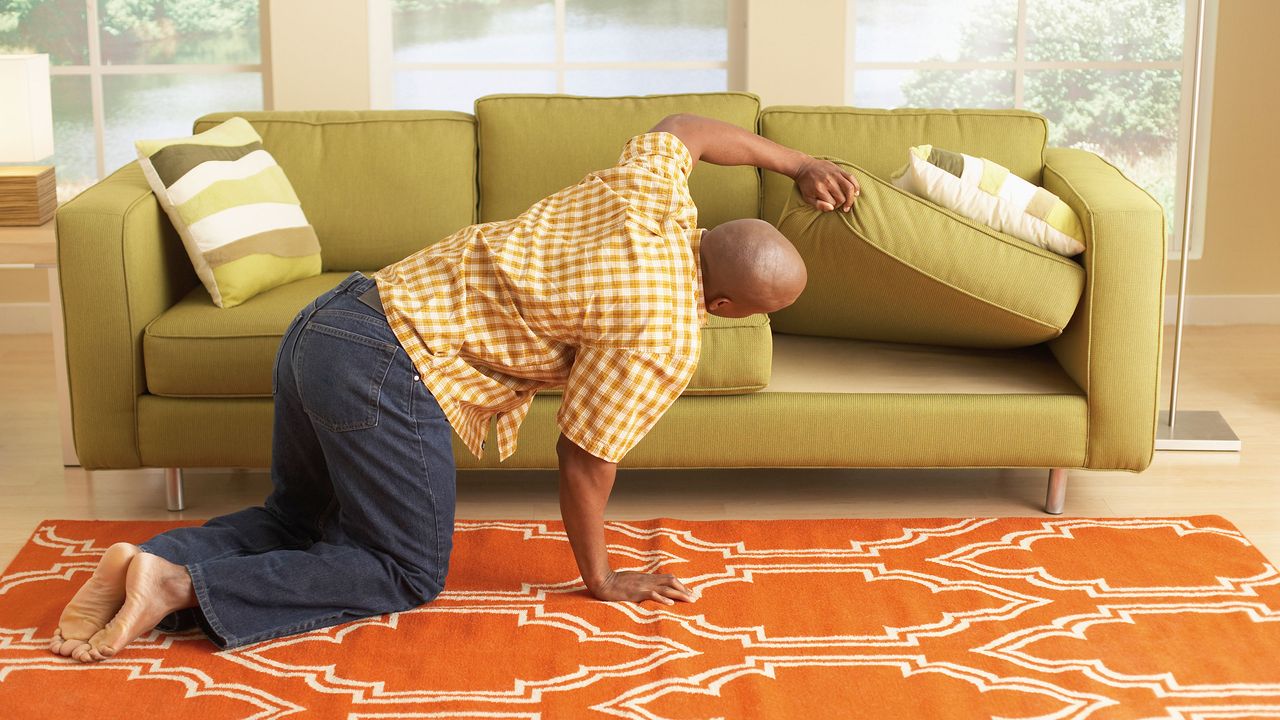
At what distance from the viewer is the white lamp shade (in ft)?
10.9

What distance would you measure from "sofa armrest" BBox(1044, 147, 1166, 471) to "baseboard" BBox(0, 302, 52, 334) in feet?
10.8

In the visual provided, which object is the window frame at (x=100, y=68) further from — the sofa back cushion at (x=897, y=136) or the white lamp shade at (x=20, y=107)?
the sofa back cushion at (x=897, y=136)

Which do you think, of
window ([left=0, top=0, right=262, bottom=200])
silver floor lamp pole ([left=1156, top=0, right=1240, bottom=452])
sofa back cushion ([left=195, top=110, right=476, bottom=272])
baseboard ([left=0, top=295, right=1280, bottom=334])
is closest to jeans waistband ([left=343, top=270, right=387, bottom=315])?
sofa back cushion ([left=195, top=110, right=476, bottom=272])

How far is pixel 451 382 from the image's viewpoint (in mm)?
2133

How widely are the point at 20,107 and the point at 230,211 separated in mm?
808

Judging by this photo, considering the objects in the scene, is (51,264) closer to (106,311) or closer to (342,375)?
(106,311)

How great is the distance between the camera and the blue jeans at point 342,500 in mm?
2105

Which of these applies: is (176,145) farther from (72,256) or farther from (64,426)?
(64,426)

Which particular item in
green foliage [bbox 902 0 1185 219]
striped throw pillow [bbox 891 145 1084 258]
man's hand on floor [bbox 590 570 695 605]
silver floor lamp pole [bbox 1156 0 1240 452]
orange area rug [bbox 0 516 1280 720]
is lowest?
orange area rug [bbox 0 516 1280 720]

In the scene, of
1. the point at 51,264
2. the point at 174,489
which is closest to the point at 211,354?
the point at 174,489

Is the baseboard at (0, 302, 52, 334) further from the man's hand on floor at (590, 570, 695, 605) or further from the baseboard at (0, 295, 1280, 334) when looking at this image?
the baseboard at (0, 295, 1280, 334)

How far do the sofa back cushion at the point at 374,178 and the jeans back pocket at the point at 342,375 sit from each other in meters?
1.14

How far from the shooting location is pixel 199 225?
114 inches

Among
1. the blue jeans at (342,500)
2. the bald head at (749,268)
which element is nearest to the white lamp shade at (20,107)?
the blue jeans at (342,500)
